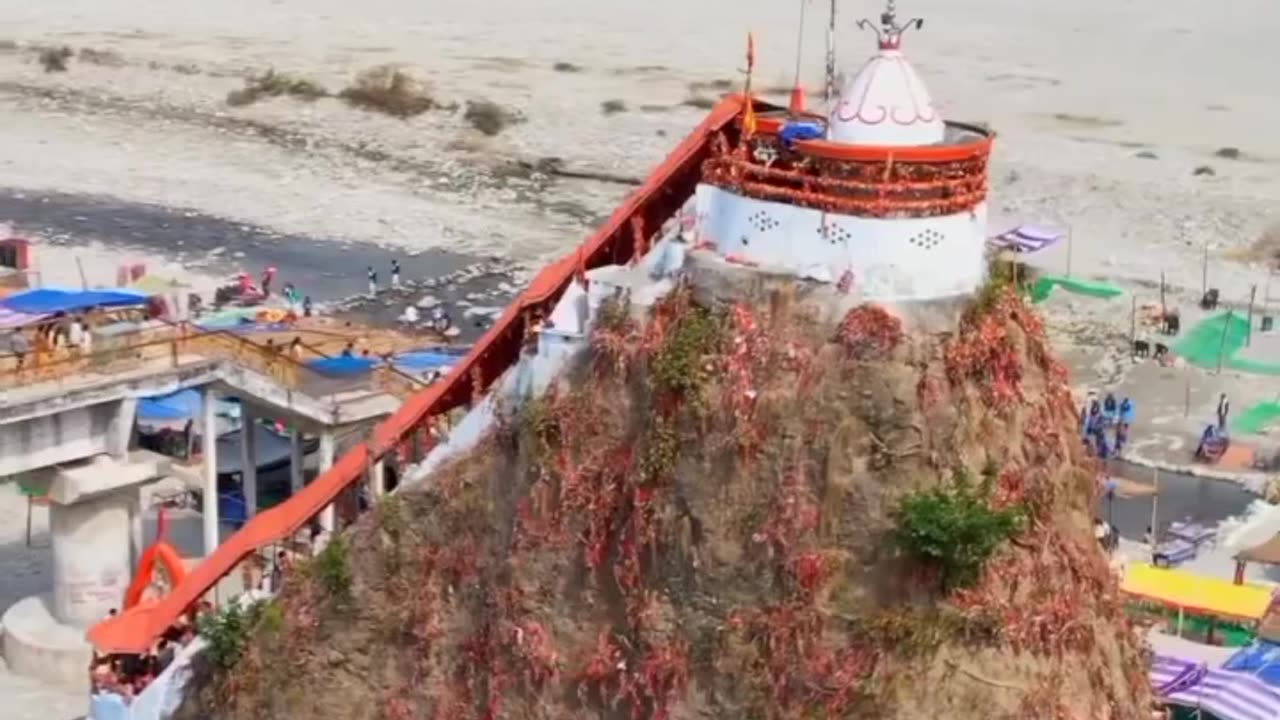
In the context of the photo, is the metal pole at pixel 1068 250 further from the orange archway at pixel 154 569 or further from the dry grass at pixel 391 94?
the orange archway at pixel 154 569

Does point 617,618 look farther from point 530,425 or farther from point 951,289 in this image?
point 951,289

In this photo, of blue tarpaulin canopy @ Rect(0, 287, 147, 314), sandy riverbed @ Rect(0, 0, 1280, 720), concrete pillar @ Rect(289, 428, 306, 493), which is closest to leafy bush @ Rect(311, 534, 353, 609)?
concrete pillar @ Rect(289, 428, 306, 493)

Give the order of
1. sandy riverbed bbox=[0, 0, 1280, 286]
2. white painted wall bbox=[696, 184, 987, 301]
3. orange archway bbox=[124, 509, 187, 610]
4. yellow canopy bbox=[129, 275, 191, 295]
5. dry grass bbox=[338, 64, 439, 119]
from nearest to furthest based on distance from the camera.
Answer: white painted wall bbox=[696, 184, 987, 301] → orange archway bbox=[124, 509, 187, 610] → yellow canopy bbox=[129, 275, 191, 295] → sandy riverbed bbox=[0, 0, 1280, 286] → dry grass bbox=[338, 64, 439, 119]

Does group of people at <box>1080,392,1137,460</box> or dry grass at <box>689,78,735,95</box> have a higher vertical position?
dry grass at <box>689,78,735,95</box>

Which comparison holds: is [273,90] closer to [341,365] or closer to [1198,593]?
[341,365]

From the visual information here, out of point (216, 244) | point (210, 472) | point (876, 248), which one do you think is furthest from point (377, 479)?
point (216, 244)

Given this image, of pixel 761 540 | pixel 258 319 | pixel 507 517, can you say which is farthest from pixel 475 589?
pixel 258 319

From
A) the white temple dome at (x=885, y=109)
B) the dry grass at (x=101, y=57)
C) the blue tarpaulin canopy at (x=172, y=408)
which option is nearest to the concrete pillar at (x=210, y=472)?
the blue tarpaulin canopy at (x=172, y=408)

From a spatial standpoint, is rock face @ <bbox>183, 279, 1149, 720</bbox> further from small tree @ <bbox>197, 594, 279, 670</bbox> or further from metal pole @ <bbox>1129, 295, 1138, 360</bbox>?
metal pole @ <bbox>1129, 295, 1138, 360</bbox>
